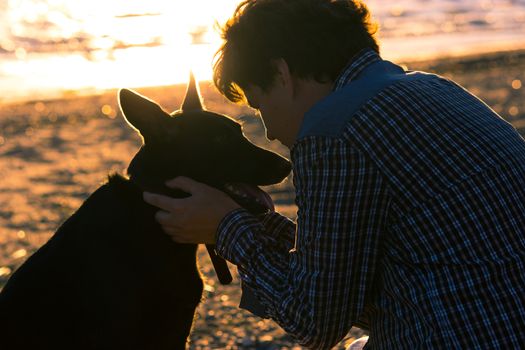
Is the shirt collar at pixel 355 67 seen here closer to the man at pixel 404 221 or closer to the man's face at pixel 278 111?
the man at pixel 404 221

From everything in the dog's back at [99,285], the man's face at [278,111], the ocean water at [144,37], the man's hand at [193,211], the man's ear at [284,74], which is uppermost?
the man's ear at [284,74]

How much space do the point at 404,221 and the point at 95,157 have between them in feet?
25.0

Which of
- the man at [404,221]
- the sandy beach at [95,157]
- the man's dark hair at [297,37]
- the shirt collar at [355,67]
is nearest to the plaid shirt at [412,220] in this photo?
the man at [404,221]

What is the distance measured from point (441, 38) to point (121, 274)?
17.9m

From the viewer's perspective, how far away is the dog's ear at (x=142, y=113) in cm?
336

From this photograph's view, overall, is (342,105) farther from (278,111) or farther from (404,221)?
(278,111)

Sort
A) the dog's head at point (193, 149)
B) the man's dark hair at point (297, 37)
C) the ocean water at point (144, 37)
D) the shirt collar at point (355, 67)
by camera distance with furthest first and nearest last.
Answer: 1. the ocean water at point (144, 37)
2. the dog's head at point (193, 149)
3. the man's dark hair at point (297, 37)
4. the shirt collar at point (355, 67)

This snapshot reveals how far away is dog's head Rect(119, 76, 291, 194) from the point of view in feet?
11.4

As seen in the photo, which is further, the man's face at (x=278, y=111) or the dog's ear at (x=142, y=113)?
the dog's ear at (x=142, y=113)

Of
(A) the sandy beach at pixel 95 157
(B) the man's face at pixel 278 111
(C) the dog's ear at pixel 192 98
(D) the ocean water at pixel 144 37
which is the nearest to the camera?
(B) the man's face at pixel 278 111

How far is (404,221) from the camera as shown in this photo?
2.58m

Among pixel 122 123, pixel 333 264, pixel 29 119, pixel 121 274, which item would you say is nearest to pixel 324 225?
pixel 333 264

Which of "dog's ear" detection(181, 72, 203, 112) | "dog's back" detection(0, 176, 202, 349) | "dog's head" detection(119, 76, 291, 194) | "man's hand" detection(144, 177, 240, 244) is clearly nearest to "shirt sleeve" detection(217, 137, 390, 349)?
"man's hand" detection(144, 177, 240, 244)

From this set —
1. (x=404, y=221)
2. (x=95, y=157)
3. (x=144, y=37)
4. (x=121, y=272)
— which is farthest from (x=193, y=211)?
(x=144, y=37)
